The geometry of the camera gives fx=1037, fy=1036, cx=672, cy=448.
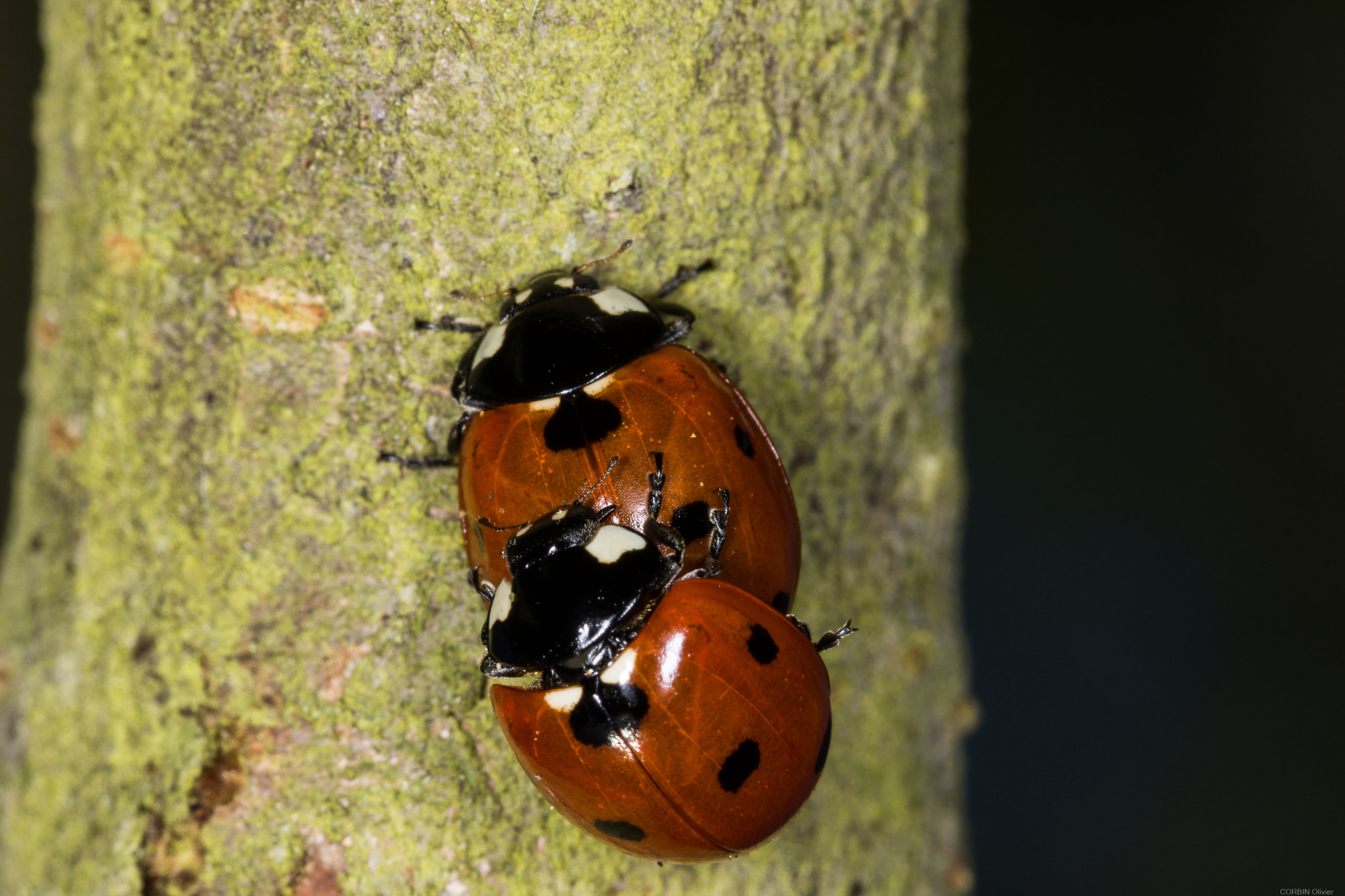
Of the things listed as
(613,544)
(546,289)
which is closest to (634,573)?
(613,544)

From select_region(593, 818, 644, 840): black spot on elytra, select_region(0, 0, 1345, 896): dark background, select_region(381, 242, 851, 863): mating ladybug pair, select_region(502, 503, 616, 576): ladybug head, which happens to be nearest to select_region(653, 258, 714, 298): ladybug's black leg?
select_region(381, 242, 851, 863): mating ladybug pair

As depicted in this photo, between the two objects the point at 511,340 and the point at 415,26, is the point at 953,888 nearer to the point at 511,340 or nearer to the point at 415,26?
the point at 511,340

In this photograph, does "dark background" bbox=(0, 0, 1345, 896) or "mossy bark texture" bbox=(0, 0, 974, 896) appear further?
"dark background" bbox=(0, 0, 1345, 896)

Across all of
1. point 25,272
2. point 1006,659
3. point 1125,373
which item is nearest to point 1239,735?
point 1006,659

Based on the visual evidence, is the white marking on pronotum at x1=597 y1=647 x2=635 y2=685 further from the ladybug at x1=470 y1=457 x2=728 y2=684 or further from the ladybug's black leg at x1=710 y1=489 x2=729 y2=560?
the ladybug's black leg at x1=710 y1=489 x2=729 y2=560

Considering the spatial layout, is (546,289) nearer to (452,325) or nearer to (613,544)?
(452,325)

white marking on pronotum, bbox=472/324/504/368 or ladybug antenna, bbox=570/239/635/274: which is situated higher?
ladybug antenna, bbox=570/239/635/274
